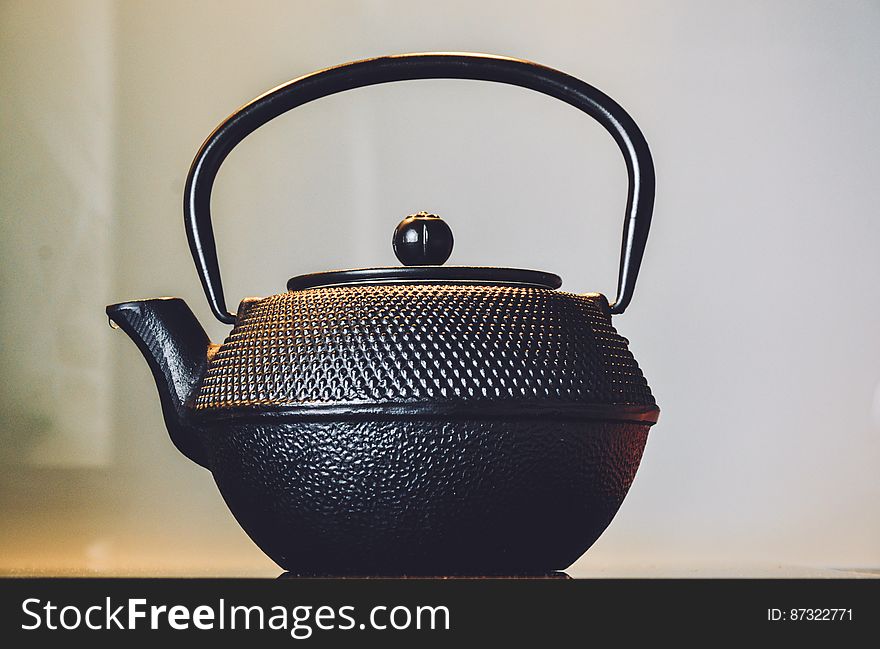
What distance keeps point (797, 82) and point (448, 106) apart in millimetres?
396

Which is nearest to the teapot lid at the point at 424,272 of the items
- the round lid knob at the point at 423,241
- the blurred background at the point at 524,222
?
the round lid knob at the point at 423,241

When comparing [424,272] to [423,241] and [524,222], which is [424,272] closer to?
[423,241]

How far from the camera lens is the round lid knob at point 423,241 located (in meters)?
0.64

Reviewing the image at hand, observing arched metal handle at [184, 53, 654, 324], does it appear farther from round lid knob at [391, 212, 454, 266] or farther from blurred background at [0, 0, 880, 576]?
blurred background at [0, 0, 880, 576]

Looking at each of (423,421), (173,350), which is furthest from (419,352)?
(173,350)

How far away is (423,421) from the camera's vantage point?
21.6 inches

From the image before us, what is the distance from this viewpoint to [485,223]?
1.18 meters

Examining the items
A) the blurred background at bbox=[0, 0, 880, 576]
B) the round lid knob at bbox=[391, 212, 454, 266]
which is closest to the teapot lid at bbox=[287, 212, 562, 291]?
the round lid knob at bbox=[391, 212, 454, 266]

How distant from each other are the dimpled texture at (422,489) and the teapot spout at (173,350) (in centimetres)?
6

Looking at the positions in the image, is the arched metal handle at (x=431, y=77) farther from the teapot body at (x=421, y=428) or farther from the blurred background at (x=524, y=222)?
the blurred background at (x=524, y=222)

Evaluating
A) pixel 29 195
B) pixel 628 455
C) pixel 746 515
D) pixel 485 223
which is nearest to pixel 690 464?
pixel 746 515

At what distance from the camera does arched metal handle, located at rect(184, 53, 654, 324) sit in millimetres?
652

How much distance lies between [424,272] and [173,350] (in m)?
0.17

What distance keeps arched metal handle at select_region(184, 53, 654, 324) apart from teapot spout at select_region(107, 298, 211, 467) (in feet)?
0.08
